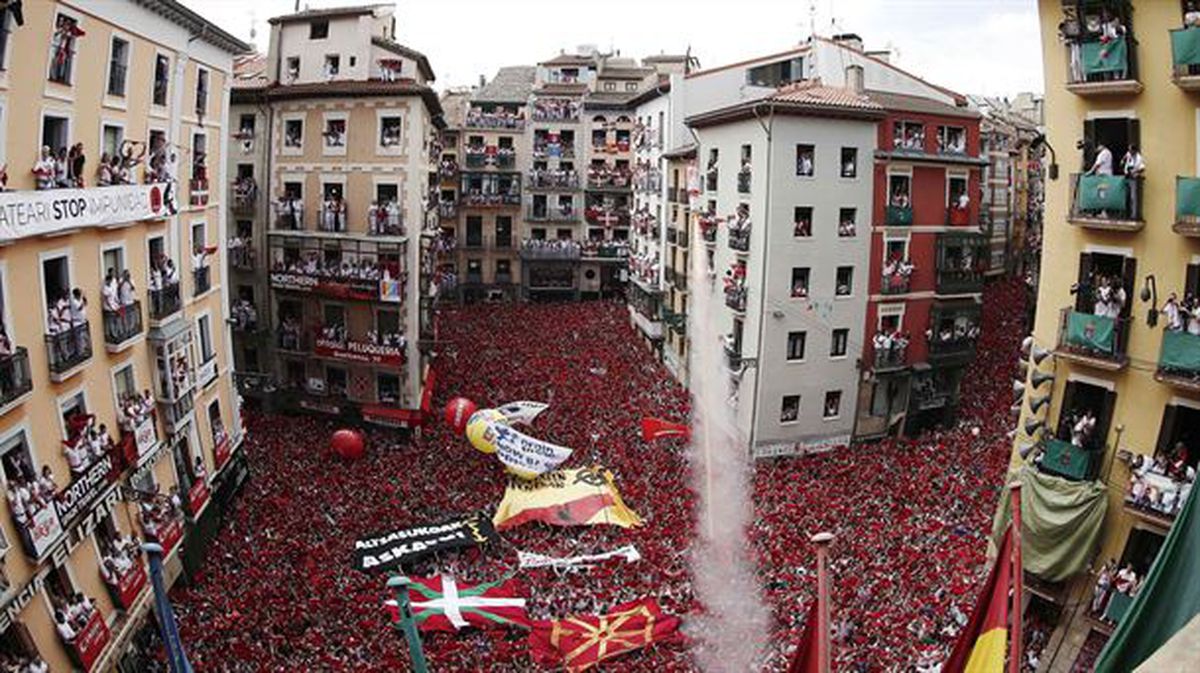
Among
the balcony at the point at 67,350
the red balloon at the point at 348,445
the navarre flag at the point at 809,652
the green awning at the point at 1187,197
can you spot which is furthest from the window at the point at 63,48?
the green awning at the point at 1187,197

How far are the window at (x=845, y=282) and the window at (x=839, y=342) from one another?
5.46 feet

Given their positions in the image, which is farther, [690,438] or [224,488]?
[690,438]

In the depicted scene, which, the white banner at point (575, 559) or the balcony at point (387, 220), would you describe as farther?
the balcony at point (387, 220)

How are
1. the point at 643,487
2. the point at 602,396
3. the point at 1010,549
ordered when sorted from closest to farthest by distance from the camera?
the point at 1010,549 < the point at 643,487 < the point at 602,396

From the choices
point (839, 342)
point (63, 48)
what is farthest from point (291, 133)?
point (839, 342)

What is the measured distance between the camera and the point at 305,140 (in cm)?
3906

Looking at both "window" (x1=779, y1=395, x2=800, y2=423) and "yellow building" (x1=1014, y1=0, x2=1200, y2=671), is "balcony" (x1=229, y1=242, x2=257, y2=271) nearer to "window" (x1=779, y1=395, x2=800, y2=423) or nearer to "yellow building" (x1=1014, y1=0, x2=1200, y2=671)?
"window" (x1=779, y1=395, x2=800, y2=423)

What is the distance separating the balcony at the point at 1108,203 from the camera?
18016 mm

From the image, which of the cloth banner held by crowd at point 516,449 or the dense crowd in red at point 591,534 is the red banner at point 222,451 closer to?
the dense crowd in red at point 591,534

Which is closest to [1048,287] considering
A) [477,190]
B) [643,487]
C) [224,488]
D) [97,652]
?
[643,487]

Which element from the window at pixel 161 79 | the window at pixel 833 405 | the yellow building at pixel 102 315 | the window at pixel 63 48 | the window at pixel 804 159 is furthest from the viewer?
the window at pixel 833 405

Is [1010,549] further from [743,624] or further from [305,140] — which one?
[305,140]

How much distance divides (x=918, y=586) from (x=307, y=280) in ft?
93.0

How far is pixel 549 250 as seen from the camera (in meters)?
67.4
